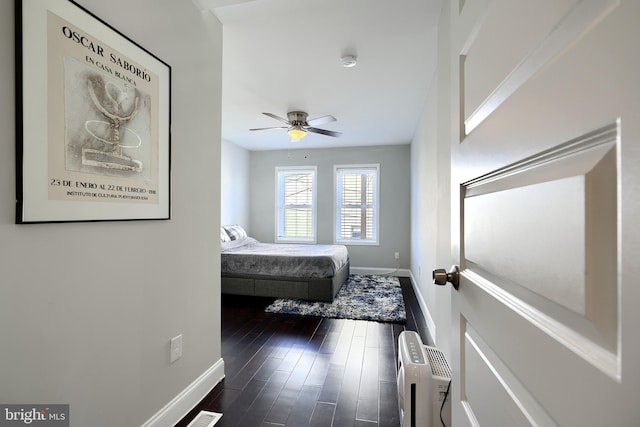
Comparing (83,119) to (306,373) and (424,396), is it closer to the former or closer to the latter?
(424,396)

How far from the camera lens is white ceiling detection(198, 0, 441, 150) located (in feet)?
6.25

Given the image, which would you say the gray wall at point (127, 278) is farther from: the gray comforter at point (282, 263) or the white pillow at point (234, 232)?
the white pillow at point (234, 232)

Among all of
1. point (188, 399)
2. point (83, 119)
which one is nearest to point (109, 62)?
point (83, 119)

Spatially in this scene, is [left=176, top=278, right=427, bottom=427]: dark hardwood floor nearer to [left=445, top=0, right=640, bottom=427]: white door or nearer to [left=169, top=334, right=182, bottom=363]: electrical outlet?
[left=169, top=334, right=182, bottom=363]: electrical outlet

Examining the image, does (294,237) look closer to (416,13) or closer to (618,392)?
(416,13)

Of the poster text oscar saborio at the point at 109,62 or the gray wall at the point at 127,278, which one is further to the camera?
the poster text oscar saborio at the point at 109,62

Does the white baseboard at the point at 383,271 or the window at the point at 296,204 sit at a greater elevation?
the window at the point at 296,204

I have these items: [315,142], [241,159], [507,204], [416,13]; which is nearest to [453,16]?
[507,204]

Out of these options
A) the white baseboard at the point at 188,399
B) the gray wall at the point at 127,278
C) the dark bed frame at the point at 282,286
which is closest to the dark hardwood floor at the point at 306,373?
the white baseboard at the point at 188,399

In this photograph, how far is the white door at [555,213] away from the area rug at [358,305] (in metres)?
2.71

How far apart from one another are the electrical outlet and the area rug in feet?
6.13

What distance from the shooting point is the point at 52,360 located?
1.06m

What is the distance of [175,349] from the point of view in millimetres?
1643

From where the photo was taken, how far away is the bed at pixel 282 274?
3.84m
